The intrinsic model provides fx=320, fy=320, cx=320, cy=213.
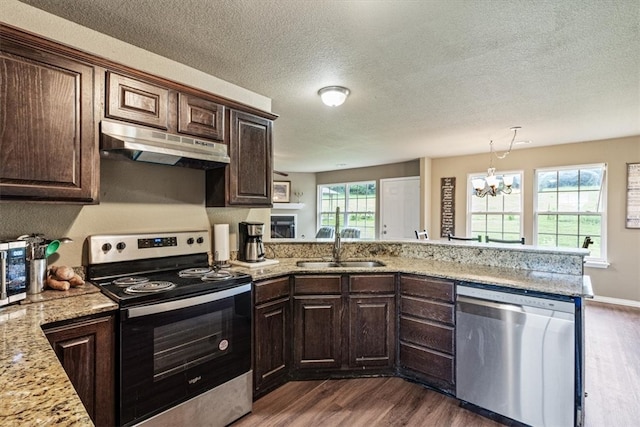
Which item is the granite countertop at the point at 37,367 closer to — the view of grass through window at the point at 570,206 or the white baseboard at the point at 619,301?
the view of grass through window at the point at 570,206

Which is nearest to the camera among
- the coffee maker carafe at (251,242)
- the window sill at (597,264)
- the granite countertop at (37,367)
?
the granite countertop at (37,367)

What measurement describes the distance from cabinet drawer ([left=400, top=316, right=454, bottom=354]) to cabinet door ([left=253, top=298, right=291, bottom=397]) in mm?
936

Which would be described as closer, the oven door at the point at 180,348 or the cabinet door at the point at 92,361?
the cabinet door at the point at 92,361

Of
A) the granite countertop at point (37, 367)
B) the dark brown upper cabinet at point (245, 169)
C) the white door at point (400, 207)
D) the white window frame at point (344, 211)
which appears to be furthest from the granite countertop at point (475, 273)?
the white window frame at point (344, 211)

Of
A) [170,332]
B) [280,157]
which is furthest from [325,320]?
[280,157]

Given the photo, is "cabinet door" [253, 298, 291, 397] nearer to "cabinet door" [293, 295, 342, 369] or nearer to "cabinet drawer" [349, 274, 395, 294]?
"cabinet door" [293, 295, 342, 369]

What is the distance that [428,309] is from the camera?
2438 millimetres

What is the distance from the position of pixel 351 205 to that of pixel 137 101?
6568mm

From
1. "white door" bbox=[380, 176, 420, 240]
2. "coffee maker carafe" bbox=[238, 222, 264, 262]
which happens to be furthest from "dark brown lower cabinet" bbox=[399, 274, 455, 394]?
"white door" bbox=[380, 176, 420, 240]

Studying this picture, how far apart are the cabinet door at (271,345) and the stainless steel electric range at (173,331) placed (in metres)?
0.14

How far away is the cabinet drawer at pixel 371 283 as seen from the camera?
257 cm

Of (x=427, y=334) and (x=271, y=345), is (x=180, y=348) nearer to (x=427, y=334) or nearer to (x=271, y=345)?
(x=271, y=345)

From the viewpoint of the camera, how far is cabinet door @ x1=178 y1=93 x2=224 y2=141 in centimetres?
221

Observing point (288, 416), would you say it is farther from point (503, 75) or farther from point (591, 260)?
point (591, 260)
